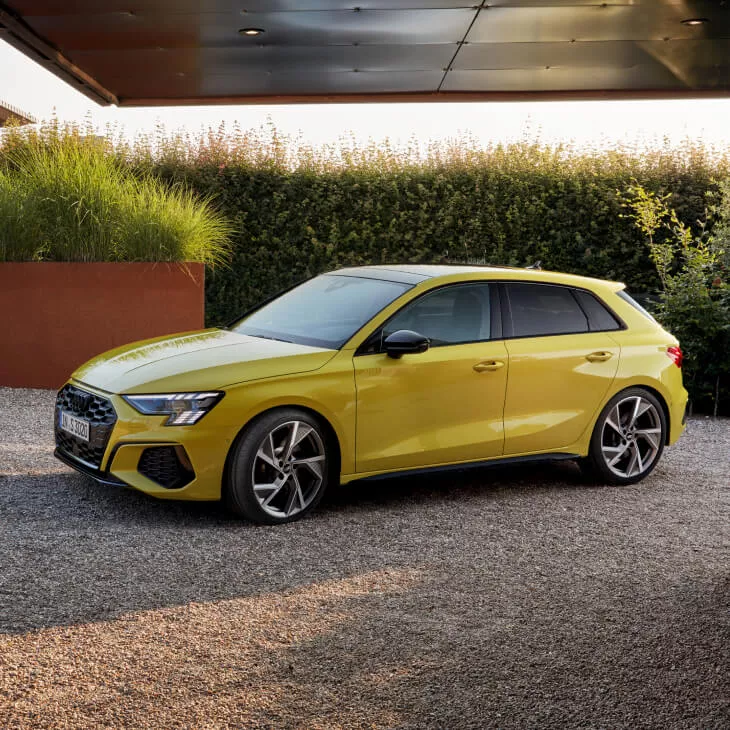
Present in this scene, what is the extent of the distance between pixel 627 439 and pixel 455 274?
1.89m

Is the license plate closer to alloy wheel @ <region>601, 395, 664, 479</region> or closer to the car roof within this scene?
the car roof

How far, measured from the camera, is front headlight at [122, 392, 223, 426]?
6.25 m

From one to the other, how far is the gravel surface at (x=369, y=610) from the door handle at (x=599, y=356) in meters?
0.98

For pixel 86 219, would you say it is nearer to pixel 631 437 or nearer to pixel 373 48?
pixel 373 48

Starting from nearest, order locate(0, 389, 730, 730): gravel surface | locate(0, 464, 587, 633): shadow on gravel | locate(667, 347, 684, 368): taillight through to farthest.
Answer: locate(0, 389, 730, 730): gravel surface < locate(0, 464, 587, 633): shadow on gravel < locate(667, 347, 684, 368): taillight

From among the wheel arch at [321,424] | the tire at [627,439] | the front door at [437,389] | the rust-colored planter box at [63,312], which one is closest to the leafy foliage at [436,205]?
the rust-colored planter box at [63,312]

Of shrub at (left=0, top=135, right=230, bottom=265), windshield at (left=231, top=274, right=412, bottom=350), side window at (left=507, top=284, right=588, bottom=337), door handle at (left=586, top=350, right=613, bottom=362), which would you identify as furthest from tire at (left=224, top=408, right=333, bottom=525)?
shrub at (left=0, top=135, right=230, bottom=265)

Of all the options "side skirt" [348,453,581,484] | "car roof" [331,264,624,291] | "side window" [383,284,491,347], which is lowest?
"side skirt" [348,453,581,484]

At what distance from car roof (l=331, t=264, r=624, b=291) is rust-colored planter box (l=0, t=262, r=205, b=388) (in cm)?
486

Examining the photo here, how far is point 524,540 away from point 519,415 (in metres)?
1.23

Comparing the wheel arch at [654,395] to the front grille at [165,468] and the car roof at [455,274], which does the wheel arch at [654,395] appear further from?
the front grille at [165,468]

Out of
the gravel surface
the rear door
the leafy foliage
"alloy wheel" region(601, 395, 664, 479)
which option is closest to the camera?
the gravel surface

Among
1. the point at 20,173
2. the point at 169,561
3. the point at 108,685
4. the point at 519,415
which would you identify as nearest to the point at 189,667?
the point at 108,685

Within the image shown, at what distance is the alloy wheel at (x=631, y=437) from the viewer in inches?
312
